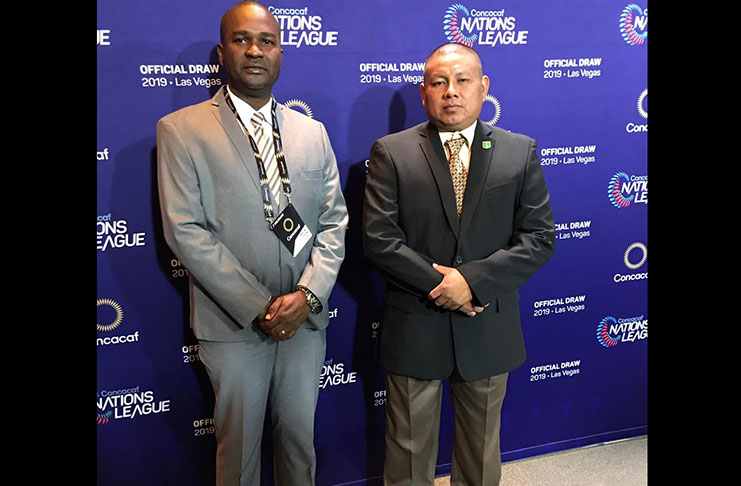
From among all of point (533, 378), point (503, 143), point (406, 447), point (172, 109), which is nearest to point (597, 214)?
point (533, 378)

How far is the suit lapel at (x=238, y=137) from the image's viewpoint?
2.42 metres

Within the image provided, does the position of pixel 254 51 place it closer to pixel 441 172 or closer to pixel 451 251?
pixel 441 172

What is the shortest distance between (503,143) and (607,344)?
158 centimetres

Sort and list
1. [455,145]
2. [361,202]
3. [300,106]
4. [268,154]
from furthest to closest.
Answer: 1. [361,202]
2. [300,106]
3. [455,145]
4. [268,154]

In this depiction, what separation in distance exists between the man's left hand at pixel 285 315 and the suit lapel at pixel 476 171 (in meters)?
0.66

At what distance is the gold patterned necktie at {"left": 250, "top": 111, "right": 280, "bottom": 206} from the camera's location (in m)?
2.46

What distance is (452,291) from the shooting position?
243 centimetres

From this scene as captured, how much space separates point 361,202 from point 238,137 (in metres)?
0.81

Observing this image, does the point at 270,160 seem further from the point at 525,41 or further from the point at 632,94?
the point at 632,94

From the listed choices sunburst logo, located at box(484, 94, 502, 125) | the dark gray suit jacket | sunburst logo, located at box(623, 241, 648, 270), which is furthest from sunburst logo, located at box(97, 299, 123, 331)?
sunburst logo, located at box(623, 241, 648, 270)

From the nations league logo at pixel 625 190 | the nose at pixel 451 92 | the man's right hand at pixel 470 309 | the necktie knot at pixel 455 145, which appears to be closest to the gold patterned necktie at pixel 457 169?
the necktie knot at pixel 455 145

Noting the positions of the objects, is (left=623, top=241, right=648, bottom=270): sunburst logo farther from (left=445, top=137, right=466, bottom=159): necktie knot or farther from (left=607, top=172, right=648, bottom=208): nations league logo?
(left=445, top=137, right=466, bottom=159): necktie knot

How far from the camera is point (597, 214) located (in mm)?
3514

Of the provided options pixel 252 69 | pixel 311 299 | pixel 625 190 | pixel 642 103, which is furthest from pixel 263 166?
pixel 642 103
